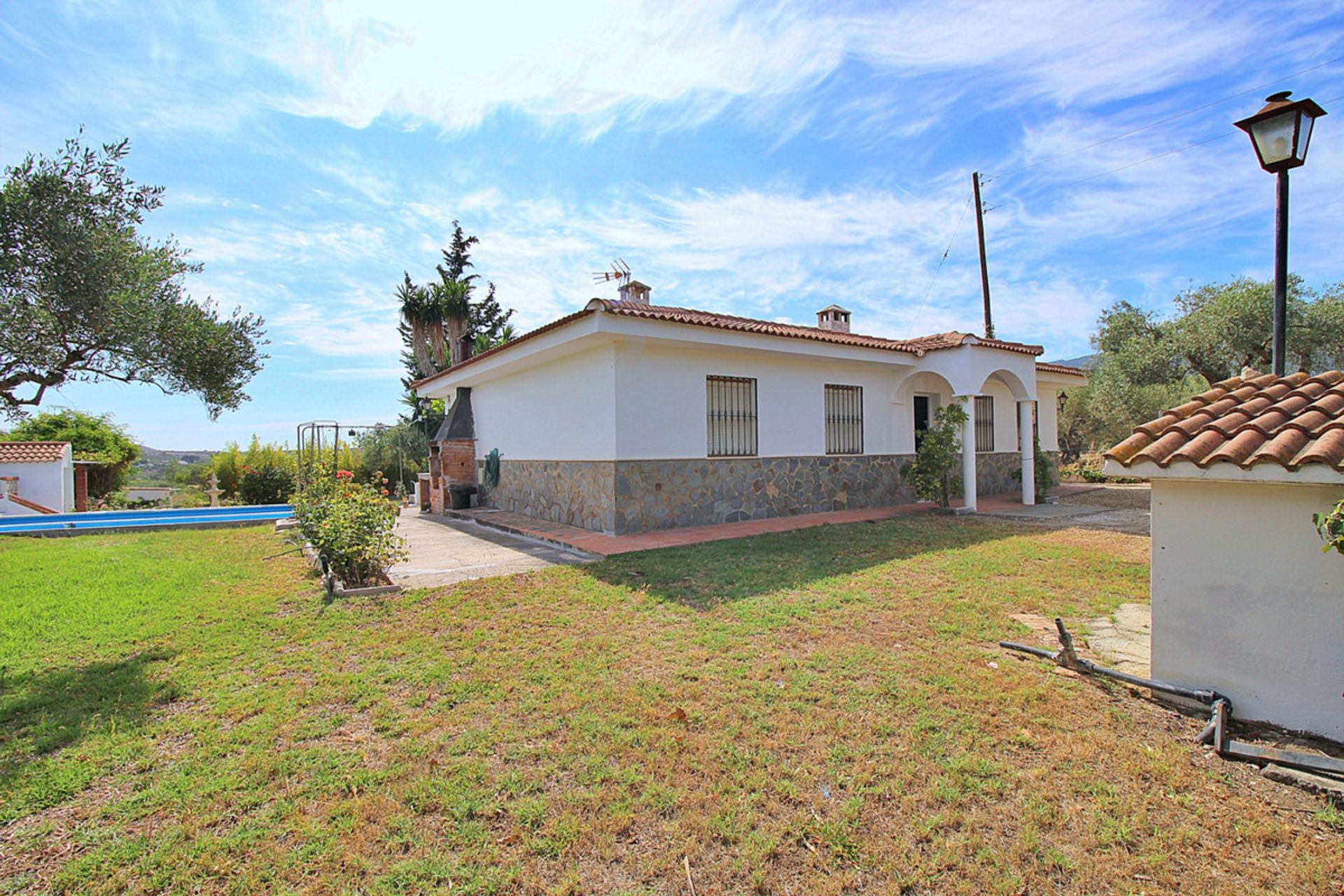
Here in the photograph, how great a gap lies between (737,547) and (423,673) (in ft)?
16.8

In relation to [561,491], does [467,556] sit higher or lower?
lower

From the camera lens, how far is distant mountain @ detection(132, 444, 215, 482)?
1036 inches

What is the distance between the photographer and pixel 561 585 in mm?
6609

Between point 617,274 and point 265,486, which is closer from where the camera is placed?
point 617,274

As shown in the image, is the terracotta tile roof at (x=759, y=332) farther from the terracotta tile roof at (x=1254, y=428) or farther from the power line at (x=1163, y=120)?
the terracotta tile roof at (x=1254, y=428)

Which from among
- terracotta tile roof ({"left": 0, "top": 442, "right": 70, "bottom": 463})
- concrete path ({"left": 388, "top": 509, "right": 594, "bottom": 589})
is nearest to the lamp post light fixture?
concrete path ({"left": 388, "top": 509, "right": 594, "bottom": 589})

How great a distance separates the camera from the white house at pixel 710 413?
32.5 ft

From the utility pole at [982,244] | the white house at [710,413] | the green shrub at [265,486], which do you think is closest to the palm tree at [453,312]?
the green shrub at [265,486]

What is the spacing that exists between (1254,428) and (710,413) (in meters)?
7.99

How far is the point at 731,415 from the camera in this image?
1117cm

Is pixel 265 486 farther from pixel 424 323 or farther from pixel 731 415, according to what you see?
pixel 731 415

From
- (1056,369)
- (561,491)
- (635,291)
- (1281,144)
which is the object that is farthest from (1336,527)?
(1056,369)

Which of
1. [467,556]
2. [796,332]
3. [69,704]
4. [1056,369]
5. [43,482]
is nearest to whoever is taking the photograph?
[69,704]

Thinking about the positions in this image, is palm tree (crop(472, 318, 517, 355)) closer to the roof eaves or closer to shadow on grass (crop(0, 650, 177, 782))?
the roof eaves
